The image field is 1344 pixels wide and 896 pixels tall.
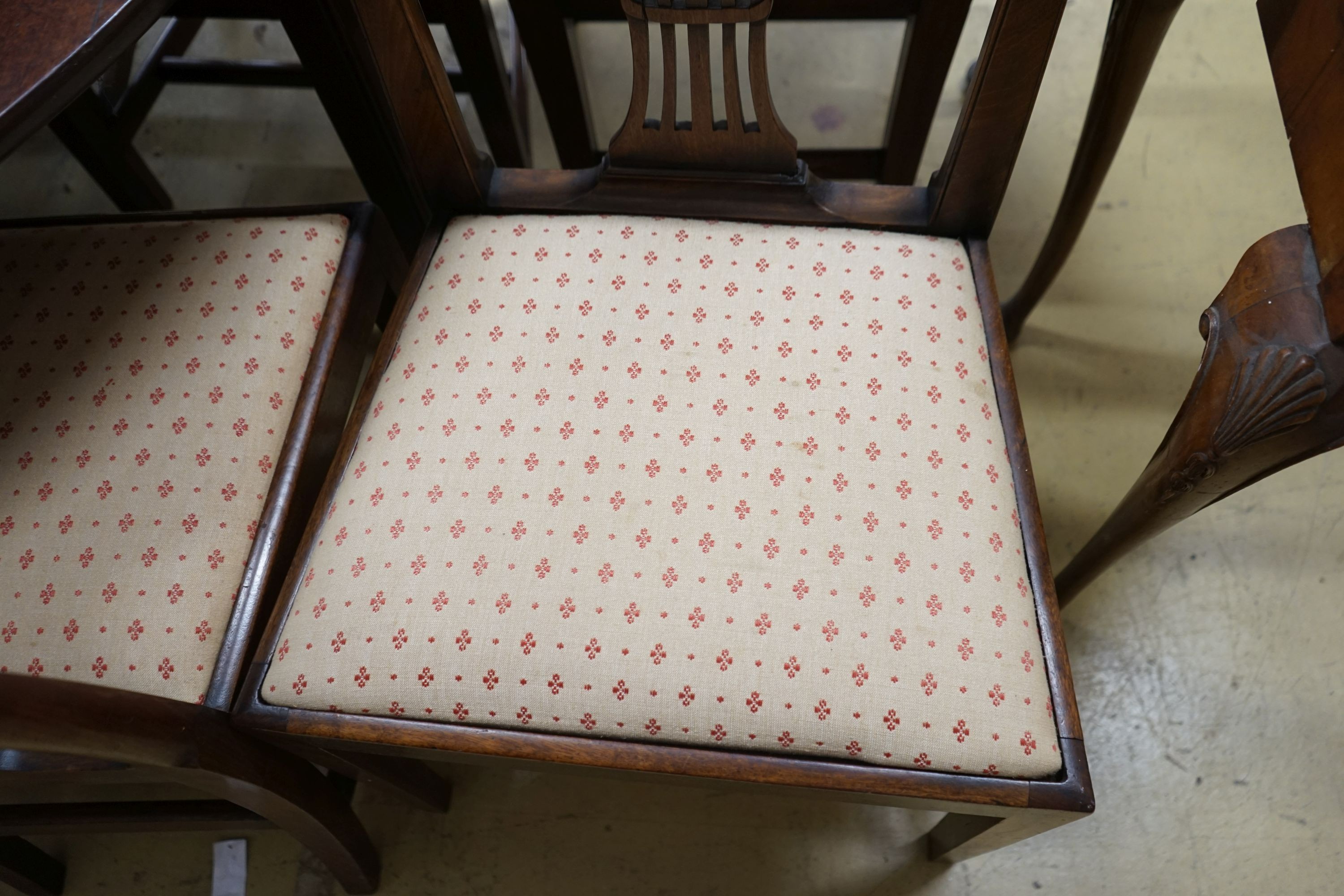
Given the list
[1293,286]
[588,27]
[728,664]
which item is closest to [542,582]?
[728,664]

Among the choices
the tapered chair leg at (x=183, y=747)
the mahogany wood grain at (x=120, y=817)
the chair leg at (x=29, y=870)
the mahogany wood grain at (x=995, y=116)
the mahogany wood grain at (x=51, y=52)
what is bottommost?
the chair leg at (x=29, y=870)

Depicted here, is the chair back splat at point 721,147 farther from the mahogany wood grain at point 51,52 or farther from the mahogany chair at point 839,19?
the mahogany chair at point 839,19

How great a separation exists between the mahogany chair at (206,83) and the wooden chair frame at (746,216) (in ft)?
0.80

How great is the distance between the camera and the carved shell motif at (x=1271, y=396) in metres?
0.56

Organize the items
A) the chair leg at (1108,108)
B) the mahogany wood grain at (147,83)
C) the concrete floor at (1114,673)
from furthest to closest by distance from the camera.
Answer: the mahogany wood grain at (147,83) < the concrete floor at (1114,673) < the chair leg at (1108,108)

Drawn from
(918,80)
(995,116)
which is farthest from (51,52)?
(918,80)

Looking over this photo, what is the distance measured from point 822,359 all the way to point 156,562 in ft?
1.84

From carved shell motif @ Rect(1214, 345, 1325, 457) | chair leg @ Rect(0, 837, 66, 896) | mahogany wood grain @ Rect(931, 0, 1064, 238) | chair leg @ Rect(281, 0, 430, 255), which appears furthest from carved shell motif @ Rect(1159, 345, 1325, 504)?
chair leg @ Rect(0, 837, 66, 896)

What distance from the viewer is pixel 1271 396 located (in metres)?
0.58

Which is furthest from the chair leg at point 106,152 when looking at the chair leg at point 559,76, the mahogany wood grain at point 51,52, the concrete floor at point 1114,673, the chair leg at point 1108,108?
the chair leg at point 1108,108

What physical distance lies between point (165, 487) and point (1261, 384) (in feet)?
2.70

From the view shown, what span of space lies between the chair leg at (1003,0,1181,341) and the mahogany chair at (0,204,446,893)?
0.80 metres

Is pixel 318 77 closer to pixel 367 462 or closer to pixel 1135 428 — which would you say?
pixel 367 462

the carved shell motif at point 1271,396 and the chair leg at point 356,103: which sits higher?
the chair leg at point 356,103
